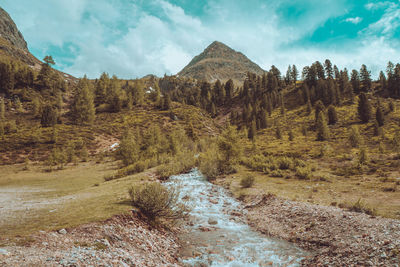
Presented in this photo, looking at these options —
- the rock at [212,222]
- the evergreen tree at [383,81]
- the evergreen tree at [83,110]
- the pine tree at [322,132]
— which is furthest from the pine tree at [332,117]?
the evergreen tree at [83,110]

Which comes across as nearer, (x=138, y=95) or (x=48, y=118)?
(x=48, y=118)

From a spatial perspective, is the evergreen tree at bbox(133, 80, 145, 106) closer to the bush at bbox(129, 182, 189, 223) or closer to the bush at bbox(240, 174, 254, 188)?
the bush at bbox(240, 174, 254, 188)

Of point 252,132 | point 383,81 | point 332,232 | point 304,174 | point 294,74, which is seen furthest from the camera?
point 294,74

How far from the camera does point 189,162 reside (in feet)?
120

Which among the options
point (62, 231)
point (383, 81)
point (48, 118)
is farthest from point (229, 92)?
point (62, 231)

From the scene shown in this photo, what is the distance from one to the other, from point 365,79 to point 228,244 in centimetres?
14927

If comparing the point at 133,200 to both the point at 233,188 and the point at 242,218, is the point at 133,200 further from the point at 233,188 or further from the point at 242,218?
the point at 233,188

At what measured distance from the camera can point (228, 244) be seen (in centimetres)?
1000

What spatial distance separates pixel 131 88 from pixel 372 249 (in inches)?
5111

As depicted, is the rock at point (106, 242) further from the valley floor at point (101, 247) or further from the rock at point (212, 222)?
the rock at point (212, 222)

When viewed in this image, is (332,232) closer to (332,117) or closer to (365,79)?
(332,117)

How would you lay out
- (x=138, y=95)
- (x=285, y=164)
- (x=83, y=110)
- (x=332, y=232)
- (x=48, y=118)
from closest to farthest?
(x=332, y=232) → (x=285, y=164) → (x=48, y=118) → (x=83, y=110) → (x=138, y=95)

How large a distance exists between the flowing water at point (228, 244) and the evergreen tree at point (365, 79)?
13905 cm

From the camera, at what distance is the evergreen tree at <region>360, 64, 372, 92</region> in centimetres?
11234
